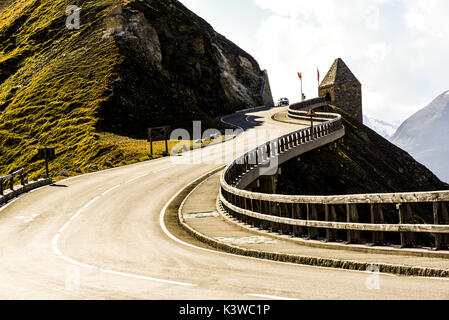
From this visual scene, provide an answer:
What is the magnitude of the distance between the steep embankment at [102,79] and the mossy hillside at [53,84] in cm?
14

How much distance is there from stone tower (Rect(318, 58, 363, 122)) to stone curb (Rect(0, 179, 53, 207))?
222ft

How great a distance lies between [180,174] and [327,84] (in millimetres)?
64685

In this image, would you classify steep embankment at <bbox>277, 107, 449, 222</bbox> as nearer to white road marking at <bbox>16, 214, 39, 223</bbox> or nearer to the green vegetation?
the green vegetation

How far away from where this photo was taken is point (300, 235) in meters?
14.2

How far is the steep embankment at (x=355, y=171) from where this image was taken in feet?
123

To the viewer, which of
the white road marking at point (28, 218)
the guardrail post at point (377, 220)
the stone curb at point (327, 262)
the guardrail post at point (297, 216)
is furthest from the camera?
the white road marking at point (28, 218)

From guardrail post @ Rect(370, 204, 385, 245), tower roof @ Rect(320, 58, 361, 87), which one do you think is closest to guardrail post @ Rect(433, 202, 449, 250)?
guardrail post @ Rect(370, 204, 385, 245)

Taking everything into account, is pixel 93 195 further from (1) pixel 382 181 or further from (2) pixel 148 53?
(2) pixel 148 53

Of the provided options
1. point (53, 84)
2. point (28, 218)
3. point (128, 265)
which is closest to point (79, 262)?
point (128, 265)

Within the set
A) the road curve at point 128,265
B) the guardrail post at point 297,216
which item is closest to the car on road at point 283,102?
the road curve at point 128,265

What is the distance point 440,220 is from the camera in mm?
10531

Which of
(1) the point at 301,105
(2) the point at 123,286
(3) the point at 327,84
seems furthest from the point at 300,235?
(3) the point at 327,84

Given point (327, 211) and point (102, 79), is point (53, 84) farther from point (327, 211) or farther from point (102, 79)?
point (327, 211)

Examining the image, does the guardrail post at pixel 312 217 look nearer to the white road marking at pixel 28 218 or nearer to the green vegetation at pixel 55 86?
the white road marking at pixel 28 218
